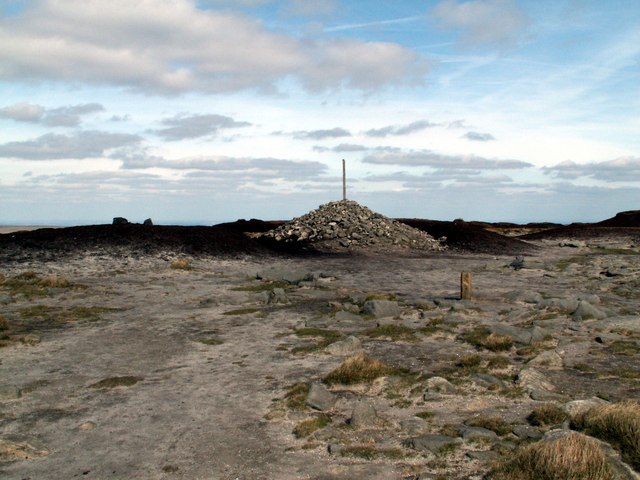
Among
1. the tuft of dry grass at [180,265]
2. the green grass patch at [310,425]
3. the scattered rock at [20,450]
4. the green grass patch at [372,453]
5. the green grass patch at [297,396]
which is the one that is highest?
the tuft of dry grass at [180,265]

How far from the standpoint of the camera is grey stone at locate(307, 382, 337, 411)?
8.05 m

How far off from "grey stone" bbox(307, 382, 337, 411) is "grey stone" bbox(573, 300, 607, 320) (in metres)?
8.23

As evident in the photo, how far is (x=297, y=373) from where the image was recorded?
32.3ft

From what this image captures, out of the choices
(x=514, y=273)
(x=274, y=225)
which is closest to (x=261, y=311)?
(x=514, y=273)

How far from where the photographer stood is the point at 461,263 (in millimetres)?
28000

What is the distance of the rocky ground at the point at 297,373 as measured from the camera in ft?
21.7

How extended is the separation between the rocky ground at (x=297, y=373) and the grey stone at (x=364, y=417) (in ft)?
0.10

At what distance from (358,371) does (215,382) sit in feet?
8.19

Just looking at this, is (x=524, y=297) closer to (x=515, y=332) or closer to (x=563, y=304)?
(x=563, y=304)

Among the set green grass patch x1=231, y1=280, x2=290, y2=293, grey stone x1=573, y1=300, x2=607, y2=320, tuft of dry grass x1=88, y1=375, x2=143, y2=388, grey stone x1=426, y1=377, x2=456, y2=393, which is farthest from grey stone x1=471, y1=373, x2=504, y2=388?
green grass patch x1=231, y1=280, x2=290, y2=293

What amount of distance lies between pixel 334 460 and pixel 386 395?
2.39 meters

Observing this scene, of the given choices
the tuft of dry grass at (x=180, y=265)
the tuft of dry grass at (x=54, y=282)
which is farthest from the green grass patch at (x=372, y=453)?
the tuft of dry grass at (x=180, y=265)

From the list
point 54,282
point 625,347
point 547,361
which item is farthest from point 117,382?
point 54,282

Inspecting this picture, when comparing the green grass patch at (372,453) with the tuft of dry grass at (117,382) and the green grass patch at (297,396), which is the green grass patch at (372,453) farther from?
the tuft of dry grass at (117,382)
